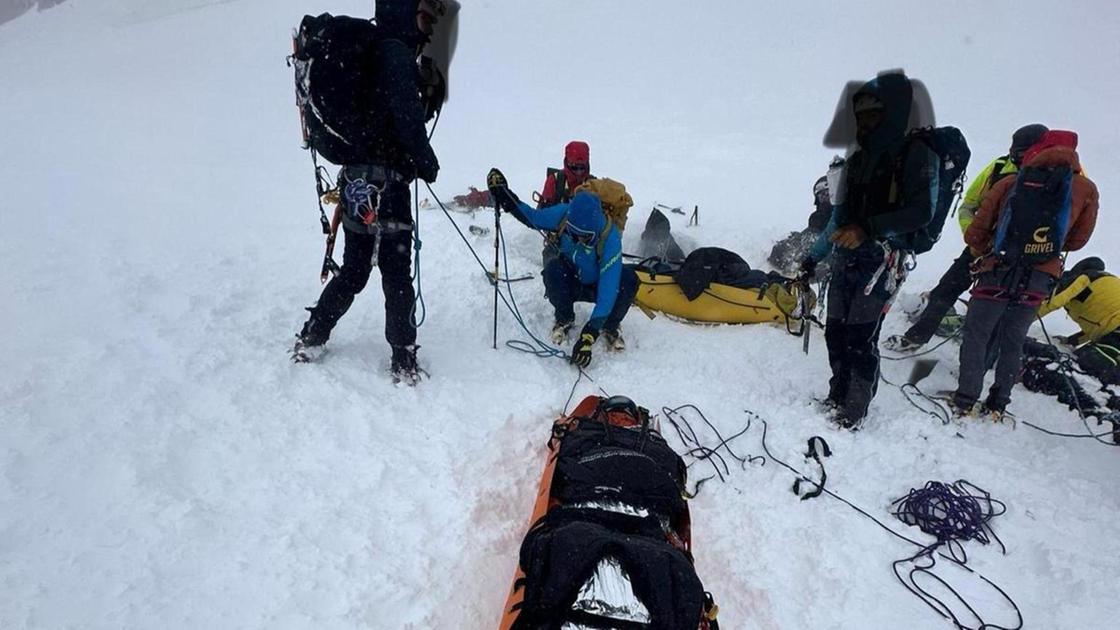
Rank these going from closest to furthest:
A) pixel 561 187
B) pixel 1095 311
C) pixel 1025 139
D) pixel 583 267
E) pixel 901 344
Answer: pixel 1025 139, pixel 583 267, pixel 1095 311, pixel 901 344, pixel 561 187

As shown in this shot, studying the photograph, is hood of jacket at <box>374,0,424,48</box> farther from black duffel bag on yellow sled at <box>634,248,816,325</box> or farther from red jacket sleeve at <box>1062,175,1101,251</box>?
red jacket sleeve at <box>1062,175,1101,251</box>

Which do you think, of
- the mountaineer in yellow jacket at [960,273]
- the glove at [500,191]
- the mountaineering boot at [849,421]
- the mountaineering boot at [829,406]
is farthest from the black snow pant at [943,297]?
the glove at [500,191]

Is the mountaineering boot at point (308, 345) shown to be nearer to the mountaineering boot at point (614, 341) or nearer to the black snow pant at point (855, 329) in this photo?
the mountaineering boot at point (614, 341)

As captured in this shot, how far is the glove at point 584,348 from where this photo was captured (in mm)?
4207

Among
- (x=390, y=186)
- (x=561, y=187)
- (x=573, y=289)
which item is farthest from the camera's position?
(x=561, y=187)

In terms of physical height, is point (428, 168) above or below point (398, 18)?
below

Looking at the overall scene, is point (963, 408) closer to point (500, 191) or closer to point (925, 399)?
point (925, 399)

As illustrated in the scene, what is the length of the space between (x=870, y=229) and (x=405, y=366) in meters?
3.01

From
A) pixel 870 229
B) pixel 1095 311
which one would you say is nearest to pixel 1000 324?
pixel 870 229

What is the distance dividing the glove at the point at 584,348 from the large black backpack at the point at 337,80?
1.97 metres

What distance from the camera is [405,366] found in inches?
146

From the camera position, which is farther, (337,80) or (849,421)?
(849,421)

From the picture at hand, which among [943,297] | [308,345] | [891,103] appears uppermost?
[891,103]

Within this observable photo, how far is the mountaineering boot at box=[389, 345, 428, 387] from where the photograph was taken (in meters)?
3.67
